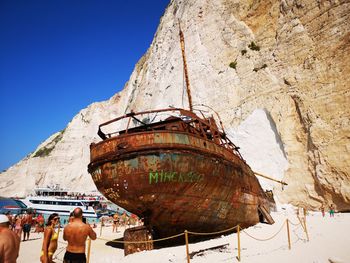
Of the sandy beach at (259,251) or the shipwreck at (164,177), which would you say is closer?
the sandy beach at (259,251)

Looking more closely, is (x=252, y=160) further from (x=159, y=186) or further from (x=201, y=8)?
(x=201, y=8)

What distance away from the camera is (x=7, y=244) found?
3010mm

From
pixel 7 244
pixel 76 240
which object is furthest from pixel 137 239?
pixel 7 244

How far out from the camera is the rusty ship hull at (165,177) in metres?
8.55

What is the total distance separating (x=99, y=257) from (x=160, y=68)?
101ft

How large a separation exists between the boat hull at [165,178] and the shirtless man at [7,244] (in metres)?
5.39

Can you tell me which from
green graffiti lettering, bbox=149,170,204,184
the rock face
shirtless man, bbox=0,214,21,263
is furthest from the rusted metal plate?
the rock face

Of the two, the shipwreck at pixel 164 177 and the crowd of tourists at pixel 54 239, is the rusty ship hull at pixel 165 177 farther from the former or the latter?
the crowd of tourists at pixel 54 239

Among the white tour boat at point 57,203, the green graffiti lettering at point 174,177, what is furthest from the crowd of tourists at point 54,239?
the white tour boat at point 57,203

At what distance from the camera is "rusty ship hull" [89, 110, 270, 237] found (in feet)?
28.0

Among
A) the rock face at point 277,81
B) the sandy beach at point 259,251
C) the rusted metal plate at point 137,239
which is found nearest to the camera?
the sandy beach at point 259,251

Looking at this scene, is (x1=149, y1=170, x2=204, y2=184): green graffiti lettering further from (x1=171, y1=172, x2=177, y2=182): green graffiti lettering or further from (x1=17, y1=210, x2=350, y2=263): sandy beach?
(x1=17, y1=210, x2=350, y2=263): sandy beach

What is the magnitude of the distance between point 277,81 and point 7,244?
2458 cm

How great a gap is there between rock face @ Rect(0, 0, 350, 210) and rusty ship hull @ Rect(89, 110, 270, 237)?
12173mm
